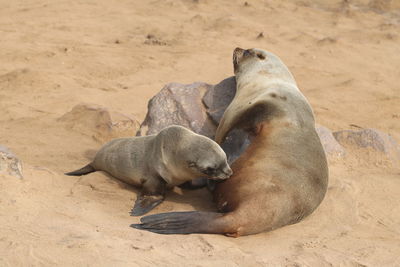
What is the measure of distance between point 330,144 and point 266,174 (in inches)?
71.9

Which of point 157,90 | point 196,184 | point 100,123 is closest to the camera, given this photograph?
point 196,184

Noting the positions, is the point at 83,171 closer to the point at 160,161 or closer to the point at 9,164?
the point at 160,161

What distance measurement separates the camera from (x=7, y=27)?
10.8 meters

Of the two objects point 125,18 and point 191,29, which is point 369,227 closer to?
point 191,29

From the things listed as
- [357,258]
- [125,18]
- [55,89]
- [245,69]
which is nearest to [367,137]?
[245,69]

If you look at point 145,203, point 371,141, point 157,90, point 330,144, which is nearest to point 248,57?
point 330,144

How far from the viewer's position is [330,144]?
5766 millimetres

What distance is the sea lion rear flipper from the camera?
4.29 m

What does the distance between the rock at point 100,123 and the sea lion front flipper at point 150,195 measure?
184cm

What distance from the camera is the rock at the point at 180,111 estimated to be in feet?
18.9

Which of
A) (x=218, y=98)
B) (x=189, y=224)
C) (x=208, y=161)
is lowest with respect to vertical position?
(x=218, y=98)

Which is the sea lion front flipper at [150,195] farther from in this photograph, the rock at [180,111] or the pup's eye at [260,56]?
the pup's eye at [260,56]

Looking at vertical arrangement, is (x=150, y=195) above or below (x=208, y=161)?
below

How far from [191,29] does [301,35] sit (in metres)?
2.16
